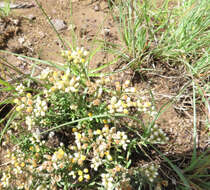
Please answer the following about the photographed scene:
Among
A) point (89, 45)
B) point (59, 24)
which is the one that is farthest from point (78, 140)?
point (59, 24)

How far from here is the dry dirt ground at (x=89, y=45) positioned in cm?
219

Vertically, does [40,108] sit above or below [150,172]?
Answer: above

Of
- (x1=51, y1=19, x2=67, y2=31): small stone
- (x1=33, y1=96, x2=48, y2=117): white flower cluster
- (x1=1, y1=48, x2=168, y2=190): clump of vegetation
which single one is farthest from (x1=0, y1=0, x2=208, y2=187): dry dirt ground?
(x1=33, y1=96, x2=48, y2=117): white flower cluster

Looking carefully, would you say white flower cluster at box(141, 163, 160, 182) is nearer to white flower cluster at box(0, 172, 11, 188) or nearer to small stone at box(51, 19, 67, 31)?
white flower cluster at box(0, 172, 11, 188)

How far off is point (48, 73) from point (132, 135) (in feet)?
3.67

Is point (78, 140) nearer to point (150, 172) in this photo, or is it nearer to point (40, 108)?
point (40, 108)

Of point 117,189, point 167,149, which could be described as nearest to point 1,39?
point 117,189

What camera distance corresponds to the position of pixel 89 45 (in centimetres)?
268

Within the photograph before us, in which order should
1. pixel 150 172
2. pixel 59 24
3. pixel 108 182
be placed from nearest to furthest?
pixel 108 182 → pixel 150 172 → pixel 59 24

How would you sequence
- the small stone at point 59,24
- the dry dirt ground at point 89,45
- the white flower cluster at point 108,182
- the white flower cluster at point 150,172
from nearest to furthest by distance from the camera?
the white flower cluster at point 108,182 < the white flower cluster at point 150,172 < the dry dirt ground at point 89,45 < the small stone at point 59,24

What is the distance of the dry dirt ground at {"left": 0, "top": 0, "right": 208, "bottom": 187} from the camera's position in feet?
7.20

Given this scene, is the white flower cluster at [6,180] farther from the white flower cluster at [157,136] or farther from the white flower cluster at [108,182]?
the white flower cluster at [157,136]

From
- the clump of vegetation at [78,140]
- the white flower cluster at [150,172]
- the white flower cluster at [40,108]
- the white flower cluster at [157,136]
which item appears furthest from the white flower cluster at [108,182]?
the white flower cluster at [40,108]

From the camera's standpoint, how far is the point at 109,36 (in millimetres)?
2770
